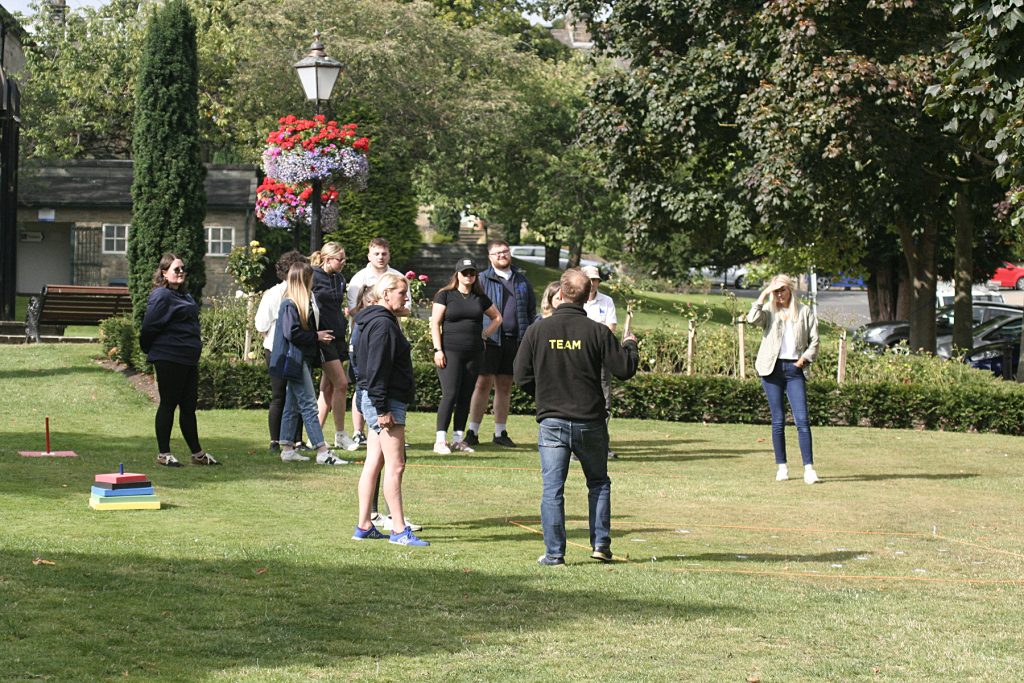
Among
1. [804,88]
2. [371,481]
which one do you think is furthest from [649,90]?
[371,481]

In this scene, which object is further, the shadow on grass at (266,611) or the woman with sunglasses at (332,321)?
the woman with sunglasses at (332,321)

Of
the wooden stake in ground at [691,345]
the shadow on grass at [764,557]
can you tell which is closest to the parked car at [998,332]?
the wooden stake in ground at [691,345]

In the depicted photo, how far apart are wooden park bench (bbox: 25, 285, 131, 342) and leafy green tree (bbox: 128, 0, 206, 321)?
7.02 feet

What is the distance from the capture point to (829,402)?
19078mm

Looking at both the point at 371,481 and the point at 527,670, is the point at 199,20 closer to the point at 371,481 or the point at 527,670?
the point at 371,481

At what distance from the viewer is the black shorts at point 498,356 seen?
535 inches

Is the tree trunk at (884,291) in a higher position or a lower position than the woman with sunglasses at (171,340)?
higher

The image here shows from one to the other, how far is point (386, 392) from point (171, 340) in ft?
12.9

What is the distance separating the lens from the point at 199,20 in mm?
44969

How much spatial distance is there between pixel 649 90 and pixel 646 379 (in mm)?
10793

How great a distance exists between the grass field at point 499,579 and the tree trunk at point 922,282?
16.2m

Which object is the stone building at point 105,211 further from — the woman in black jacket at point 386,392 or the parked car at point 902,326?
the woman in black jacket at point 386,392

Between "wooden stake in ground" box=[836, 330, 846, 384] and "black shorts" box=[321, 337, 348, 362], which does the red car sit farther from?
"black shorts" box=[321, 337, 348, 362]

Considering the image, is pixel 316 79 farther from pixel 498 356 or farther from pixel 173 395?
pixel 173 395
